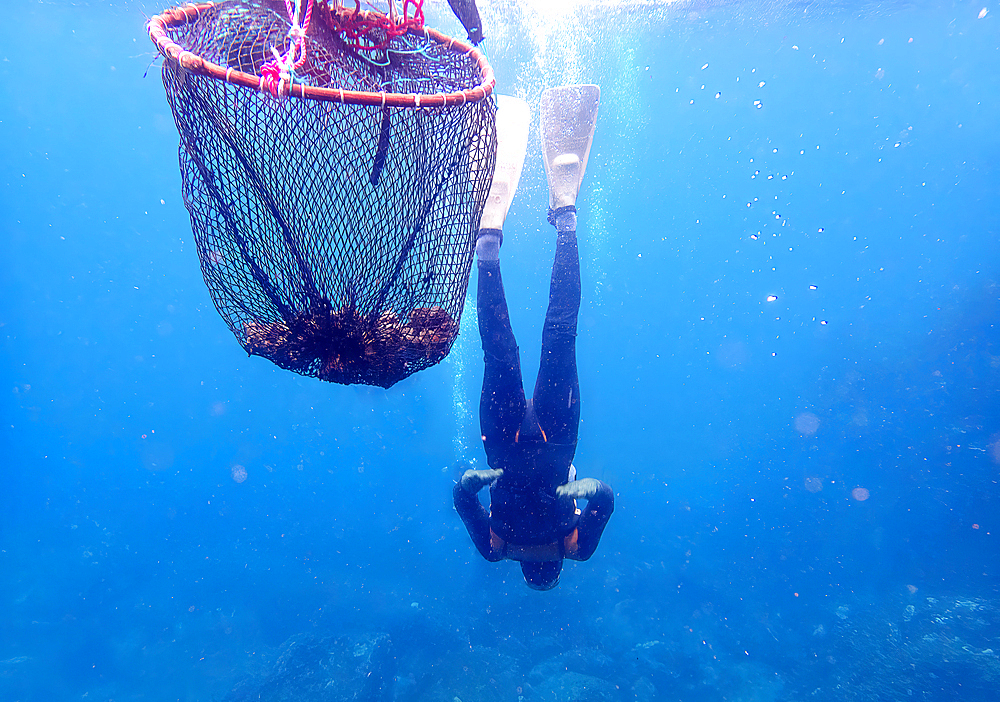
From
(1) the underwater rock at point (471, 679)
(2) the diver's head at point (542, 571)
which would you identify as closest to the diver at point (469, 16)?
(2) the diver's head at point (542, 571)

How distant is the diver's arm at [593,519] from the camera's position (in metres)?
4.61

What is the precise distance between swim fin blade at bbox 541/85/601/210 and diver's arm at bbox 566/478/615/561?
2910mm

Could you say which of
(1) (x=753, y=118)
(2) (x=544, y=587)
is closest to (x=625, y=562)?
(2) (x=544, y=587)

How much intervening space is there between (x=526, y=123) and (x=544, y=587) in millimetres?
4516

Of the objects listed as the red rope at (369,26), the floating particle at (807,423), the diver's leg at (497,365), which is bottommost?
the floating particle at (807,423)

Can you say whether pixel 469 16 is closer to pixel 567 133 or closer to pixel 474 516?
pixel 567 133

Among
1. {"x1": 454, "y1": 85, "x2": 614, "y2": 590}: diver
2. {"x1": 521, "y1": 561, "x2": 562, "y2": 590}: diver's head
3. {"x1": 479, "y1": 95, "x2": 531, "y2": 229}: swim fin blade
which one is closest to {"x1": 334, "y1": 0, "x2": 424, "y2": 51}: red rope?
{"x1": 479, "y1": 95, "x2": 531, "y2": 229}: swim fin blade

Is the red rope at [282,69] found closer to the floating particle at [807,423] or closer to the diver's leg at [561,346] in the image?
the diver's leg at [561,346]

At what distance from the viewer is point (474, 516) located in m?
4.79

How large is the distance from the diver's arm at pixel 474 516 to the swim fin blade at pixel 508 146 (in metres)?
2.82

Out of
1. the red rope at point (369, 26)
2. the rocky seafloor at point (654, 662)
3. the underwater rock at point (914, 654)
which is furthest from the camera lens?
the rocky seafloor at point (654, 662)

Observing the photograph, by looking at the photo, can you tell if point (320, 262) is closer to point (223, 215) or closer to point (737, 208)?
point (223, 215)

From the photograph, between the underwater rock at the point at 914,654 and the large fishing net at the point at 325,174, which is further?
the underwater rock at the point at 914,654

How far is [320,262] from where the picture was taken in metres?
1.82
